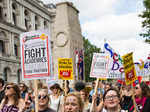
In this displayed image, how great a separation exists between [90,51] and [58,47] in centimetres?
4340

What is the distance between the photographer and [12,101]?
4.16 metres

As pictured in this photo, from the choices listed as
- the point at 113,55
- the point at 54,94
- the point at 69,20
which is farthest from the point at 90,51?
the point at 54,94

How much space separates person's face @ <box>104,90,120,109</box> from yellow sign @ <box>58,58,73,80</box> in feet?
12.1

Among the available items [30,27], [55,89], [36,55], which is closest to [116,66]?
[55,89]

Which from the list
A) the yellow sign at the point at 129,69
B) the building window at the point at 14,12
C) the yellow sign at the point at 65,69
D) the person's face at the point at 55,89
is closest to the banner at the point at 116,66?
the yellow sign at the point at 65,69

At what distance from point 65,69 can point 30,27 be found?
3327 cm

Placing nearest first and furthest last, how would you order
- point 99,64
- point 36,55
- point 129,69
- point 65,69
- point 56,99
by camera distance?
point 36,55
point 56,99
point 129,69
point 99,64
point 65,69

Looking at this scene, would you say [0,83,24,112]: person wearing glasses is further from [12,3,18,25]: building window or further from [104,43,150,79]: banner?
[12,3,18,25]: building window

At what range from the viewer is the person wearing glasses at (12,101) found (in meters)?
4.04

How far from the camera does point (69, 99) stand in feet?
9.90

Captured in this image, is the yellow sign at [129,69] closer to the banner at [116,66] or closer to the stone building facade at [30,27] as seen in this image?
the banner at [116,66]

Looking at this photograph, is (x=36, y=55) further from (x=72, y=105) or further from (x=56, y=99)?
(x=56, y=99)

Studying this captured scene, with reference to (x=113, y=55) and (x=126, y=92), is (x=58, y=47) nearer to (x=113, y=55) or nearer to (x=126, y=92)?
(x=113, y=55)

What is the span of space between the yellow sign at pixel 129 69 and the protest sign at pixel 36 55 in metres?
2.18
